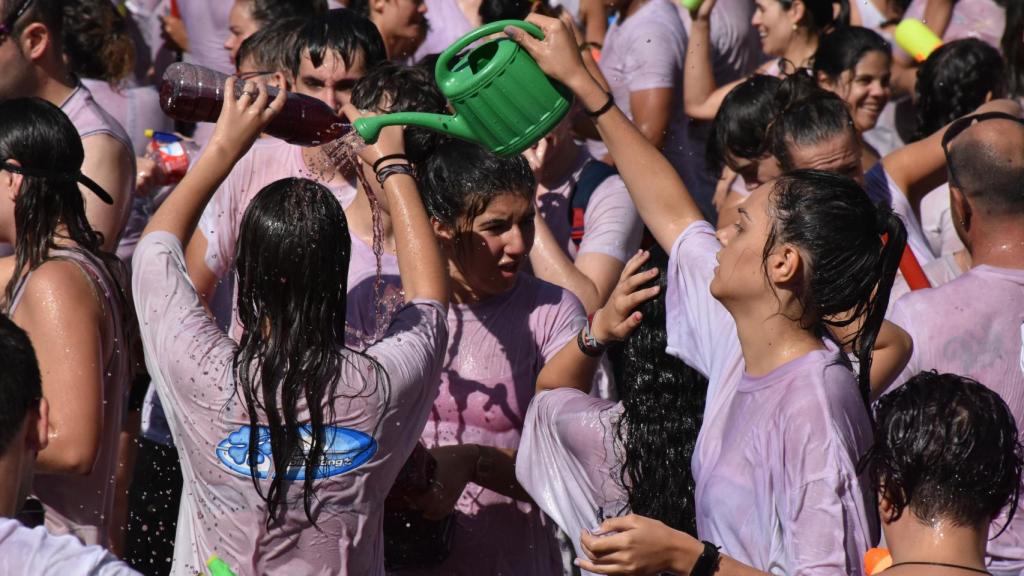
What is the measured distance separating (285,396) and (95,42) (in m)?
3.70

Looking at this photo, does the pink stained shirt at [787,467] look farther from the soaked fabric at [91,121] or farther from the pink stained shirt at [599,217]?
the soaked fabric at [91,121]

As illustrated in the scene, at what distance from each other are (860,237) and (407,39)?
3.40 metres

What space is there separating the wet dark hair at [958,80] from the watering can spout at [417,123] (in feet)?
10.6

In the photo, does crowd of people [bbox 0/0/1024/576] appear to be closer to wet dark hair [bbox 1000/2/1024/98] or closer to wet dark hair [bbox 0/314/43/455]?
wet dark hair [bbox 0/314/43/455]

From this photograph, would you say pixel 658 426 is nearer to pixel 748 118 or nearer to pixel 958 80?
pixel 748 118

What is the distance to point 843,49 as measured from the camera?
18.3 feet

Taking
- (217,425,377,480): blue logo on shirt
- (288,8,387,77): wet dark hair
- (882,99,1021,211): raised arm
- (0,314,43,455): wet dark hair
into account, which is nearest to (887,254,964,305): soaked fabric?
(882,99,1021,211): raised arm

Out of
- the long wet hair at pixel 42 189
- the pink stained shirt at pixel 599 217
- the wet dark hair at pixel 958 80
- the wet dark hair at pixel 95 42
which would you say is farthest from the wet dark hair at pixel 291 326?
the wet dark hair at pixel 958 80

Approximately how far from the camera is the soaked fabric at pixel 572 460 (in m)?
3.19

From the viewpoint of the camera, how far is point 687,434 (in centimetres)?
310

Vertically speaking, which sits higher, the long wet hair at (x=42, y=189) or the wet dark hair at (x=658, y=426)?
the long wet hair at (x=42, y=189)

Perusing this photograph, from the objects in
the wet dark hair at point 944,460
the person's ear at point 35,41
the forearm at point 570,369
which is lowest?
the forearm at point 570,369

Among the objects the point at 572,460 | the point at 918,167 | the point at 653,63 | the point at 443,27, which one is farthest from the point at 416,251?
the point at 443,27

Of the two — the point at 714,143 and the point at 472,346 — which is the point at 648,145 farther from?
the point at 714,143
